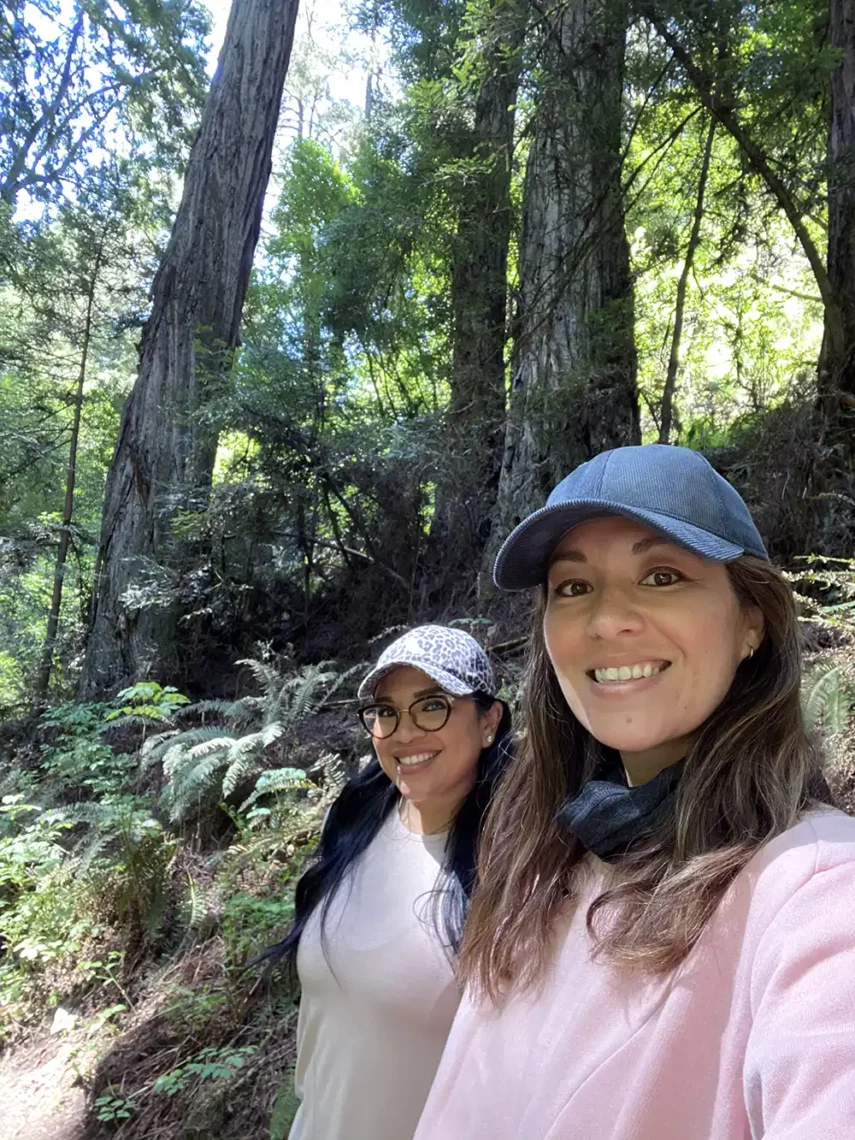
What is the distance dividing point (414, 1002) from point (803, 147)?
4988mm

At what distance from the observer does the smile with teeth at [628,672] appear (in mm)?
1034

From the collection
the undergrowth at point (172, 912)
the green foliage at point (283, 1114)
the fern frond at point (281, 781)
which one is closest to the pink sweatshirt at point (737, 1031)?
the green foliage at point (283, 1114)

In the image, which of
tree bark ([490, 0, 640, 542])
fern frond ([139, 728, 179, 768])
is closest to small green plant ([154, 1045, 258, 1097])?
fern frond ([139, 728, 179, 768])

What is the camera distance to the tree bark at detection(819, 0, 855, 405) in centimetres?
409

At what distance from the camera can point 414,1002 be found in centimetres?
154

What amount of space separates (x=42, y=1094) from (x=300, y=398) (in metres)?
4.86

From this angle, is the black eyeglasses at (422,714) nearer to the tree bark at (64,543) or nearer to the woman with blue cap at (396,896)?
the woman with blue cap at (396,896)

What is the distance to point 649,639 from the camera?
40.7 inches

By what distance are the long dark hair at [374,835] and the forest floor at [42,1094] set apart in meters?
2.35

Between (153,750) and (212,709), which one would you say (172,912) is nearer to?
(153,750)

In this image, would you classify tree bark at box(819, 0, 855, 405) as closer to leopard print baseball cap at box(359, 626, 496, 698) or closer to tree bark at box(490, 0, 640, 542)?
tree bark at box(490, 0, 640, 542)

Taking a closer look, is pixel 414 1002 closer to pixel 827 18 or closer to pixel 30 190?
pixel 827 18

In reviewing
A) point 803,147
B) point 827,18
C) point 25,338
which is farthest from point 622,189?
point 25,338

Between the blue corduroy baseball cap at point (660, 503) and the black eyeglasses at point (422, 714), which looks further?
the black eyeglasses at point (422, 714)
